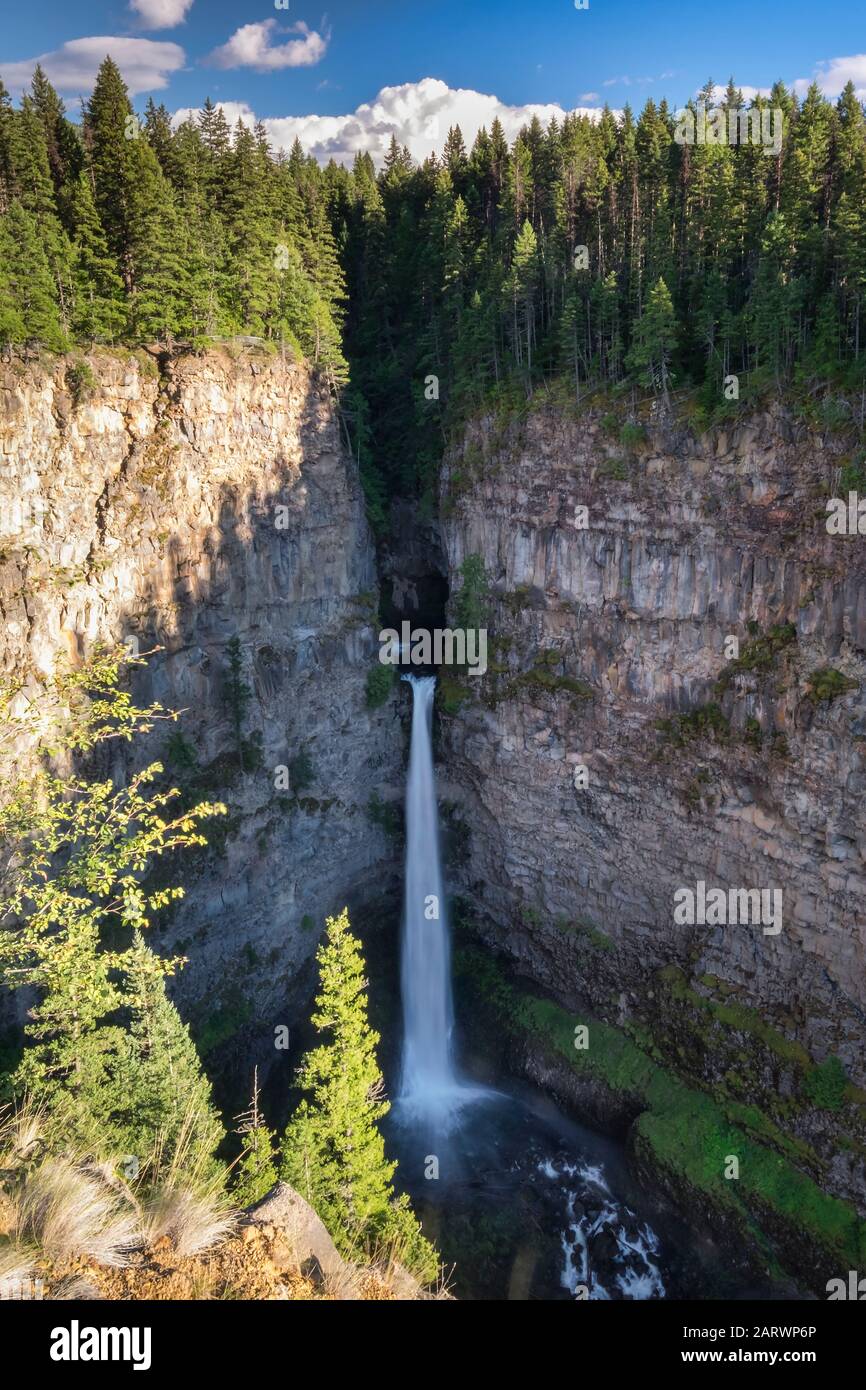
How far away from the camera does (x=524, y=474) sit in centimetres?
3191

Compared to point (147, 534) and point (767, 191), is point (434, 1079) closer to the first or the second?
point (147, 534)

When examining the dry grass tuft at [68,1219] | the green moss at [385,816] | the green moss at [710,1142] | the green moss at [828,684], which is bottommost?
the green moss at [710,1142]

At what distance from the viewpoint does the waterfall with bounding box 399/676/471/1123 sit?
3347 cm

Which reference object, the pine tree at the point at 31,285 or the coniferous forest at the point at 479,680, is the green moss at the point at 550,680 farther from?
the pine tree at the point at 31,285

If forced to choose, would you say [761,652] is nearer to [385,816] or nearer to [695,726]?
[695,726]

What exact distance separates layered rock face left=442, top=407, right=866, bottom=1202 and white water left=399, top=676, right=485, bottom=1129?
4.51ft

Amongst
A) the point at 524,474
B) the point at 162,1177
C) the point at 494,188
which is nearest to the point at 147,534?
the point at 524,474

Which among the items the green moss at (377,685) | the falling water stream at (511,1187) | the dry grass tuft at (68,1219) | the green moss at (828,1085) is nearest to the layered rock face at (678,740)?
the green moss at (828,1085)

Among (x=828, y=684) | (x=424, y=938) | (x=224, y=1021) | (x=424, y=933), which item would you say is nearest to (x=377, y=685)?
(x=424, y=933)

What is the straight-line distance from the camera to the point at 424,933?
3569 cm

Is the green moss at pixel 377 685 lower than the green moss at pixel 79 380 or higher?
lower

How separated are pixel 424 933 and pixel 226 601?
1577cm

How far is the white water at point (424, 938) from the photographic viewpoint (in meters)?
33.3

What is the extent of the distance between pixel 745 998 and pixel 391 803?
15.6 metres
